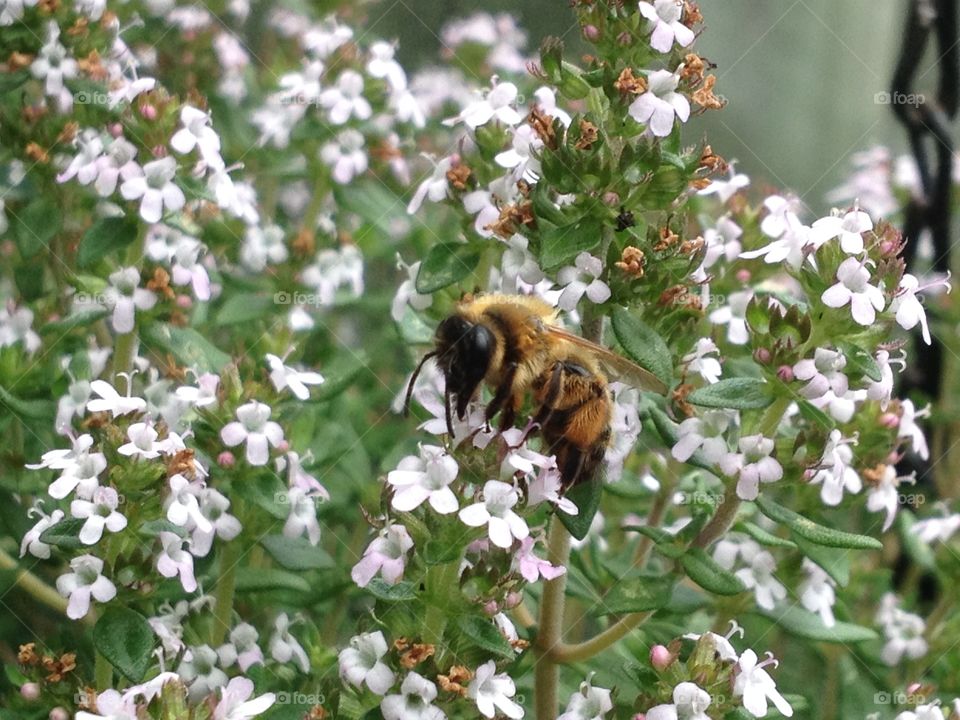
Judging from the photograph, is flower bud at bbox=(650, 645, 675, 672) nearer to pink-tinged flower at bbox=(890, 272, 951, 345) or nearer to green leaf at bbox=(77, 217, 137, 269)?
pink-tinged flower at bbox=(890, 272, 951, 345)

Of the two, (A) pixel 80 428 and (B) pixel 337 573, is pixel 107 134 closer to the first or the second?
(A) pixel 80 428

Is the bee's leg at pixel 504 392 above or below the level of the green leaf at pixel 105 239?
above

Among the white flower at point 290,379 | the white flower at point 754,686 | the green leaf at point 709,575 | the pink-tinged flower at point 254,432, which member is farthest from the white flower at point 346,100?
the white flower at point 754,686

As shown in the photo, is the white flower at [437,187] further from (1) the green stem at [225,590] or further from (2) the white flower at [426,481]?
(1) the green stem at [225,590]

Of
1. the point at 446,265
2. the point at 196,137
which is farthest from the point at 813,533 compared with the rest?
the point at 196,137

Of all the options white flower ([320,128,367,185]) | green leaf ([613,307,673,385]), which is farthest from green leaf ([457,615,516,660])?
white flower ([320,128,367,185])

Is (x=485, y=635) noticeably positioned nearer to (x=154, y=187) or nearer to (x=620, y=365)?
(x=620, y=365)

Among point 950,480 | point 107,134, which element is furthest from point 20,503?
point 950,480
